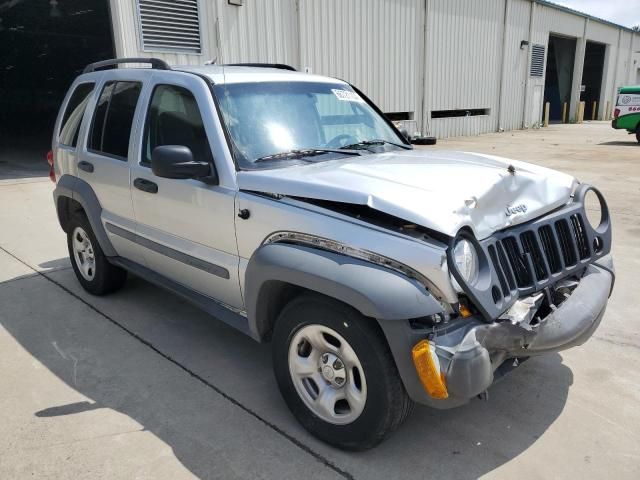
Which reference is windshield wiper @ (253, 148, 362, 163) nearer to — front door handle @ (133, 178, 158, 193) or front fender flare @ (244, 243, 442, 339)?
front fender flare @ (244, 243, 442, 339)

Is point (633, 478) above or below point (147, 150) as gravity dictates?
below

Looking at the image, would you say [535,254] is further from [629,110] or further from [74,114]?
[629,110]

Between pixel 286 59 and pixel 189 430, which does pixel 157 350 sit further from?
pixel 286 59

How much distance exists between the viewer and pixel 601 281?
9.64 feet

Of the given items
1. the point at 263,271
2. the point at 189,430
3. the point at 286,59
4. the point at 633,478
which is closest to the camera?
the point at 633,478

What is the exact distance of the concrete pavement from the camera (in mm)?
2572

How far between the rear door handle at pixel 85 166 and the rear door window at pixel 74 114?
299 millimetres

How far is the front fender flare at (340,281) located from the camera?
7.18 ft

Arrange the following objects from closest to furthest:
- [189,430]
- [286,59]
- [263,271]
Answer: [263,271]
[189,430]
[286,59]

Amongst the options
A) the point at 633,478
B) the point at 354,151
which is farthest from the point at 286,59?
the point at 633,478

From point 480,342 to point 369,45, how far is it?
1514cm

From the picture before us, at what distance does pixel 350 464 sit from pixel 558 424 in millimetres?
1201

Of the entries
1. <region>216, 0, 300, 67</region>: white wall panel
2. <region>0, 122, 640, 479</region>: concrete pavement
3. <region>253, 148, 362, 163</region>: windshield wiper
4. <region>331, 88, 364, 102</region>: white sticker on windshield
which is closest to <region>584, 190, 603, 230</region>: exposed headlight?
<region>0, 122, 640, 479</region>: concrete pavement

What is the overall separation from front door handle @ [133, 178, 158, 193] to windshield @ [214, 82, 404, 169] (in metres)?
0.77
